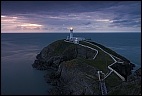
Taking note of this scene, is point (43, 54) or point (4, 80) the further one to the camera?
point (43, 54)

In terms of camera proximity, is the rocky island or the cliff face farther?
the cliff face

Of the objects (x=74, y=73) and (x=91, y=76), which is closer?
(x=91, y=76)

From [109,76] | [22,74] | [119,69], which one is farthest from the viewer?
[22,74]

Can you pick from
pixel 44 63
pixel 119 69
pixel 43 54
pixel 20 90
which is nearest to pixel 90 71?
pixel 119 69

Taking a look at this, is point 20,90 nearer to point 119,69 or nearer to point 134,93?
point 119,69

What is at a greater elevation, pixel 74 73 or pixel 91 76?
pixel 91 76

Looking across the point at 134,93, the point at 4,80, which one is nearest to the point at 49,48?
the point at 4,80

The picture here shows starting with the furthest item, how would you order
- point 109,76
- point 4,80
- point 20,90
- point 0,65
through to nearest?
1. point 0,65
2. point 4,80
3. point 20,90
4. point 109,76

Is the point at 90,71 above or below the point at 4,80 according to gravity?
above

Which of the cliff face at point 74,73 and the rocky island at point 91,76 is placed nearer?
the rocky island at point 91,76
